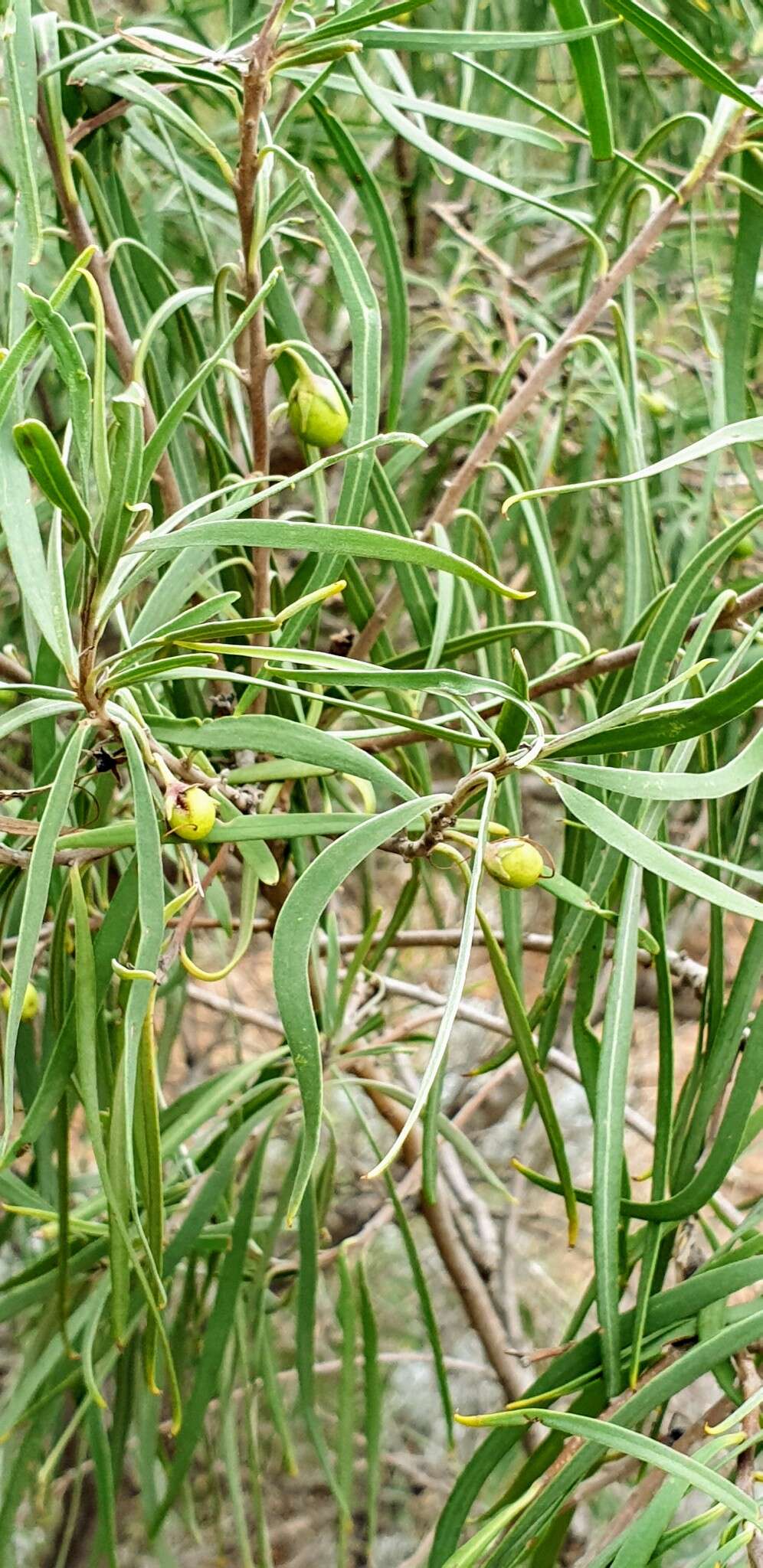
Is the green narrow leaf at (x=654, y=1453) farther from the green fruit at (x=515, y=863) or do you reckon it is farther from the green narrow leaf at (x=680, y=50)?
the green narrow leaf at (x=680, y=50)

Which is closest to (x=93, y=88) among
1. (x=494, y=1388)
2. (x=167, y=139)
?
(x=167, y=139)

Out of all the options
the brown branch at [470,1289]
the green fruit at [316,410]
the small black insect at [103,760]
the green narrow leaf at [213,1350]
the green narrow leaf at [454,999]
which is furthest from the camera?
the brown branch at [470,1289]

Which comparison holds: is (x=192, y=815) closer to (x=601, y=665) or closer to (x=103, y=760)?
(x=103, y=760)

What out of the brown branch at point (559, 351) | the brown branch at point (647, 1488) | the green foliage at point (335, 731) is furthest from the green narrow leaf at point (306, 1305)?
the brown branch at point (559, 351)

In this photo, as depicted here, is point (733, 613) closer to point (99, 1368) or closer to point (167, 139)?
point (167, 139)

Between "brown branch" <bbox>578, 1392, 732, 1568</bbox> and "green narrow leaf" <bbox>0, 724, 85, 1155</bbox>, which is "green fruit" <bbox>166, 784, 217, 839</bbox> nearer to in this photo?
"green narrow leaf" <bbox>0, 724, 85, 1155</bbox>

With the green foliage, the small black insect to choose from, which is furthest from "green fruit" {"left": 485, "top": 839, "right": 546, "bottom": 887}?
the small black insect

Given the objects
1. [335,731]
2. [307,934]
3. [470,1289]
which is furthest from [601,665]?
[470,1289]
